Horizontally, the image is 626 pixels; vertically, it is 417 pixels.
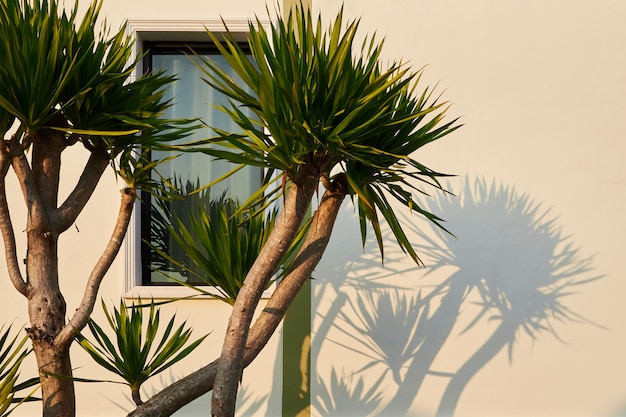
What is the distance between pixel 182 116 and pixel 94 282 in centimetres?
193

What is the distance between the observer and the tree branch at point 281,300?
2.90 m

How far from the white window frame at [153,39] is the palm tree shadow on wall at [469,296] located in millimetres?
737

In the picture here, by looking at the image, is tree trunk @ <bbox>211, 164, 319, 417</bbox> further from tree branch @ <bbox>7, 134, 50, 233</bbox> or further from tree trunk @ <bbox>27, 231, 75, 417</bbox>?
tree branch @ <bbox>7, 134, 50, 233</bbox>

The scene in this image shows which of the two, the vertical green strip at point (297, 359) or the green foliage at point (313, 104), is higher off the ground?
the green foliage at point (313, 104)

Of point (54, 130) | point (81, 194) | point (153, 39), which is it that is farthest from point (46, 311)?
point (153, 39)

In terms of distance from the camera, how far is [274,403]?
4.48m

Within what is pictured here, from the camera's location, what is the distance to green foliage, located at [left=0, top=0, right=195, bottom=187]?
103 inches

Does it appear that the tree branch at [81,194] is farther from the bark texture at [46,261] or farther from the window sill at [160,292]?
the window sill at [160,292]

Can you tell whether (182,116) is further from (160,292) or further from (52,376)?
(52,376)

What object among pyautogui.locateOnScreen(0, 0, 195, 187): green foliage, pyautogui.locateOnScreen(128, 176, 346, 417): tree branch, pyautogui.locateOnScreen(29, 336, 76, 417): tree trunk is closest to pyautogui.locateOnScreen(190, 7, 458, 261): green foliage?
pyautogui.locateOnScreen(128, 176, 346, 417): tree branch

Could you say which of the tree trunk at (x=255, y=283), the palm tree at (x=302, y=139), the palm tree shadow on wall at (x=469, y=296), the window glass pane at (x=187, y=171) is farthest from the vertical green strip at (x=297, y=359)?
the tree trunk at (x=255, y=283)

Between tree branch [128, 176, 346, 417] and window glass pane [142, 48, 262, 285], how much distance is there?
1.81m

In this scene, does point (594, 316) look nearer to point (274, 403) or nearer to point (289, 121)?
point (274, 403)

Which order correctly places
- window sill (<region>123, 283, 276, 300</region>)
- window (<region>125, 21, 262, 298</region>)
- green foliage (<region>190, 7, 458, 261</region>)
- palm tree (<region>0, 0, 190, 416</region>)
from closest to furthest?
1. green foliage (<region>190, 7, 458, 261</region>)
2. palm tree (<region>0, 0, 190, 416</region>)
3. window sill (<region>123, 283, 276, 300</region>)
4. window (<region>125, 21, 262, 298</region>)
